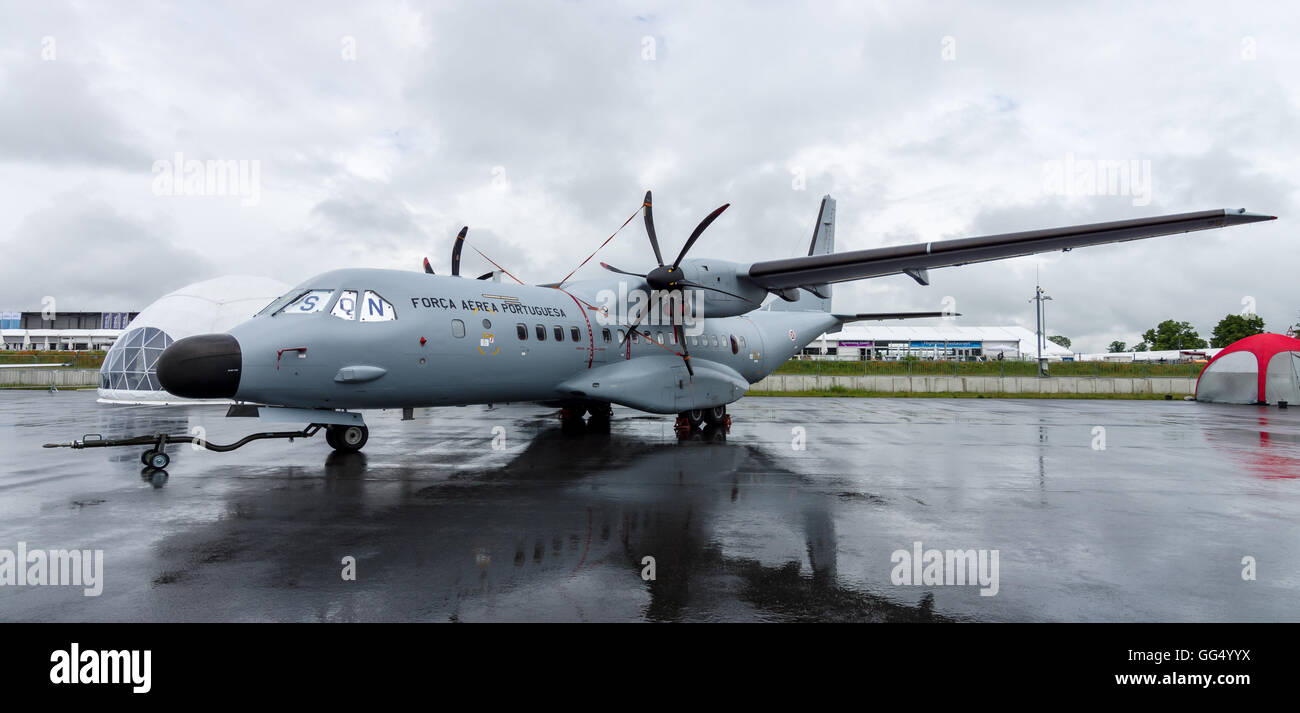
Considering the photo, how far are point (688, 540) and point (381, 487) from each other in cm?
476

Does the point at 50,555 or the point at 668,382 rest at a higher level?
the point at 668,382

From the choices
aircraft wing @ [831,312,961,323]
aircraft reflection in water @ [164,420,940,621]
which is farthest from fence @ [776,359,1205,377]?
aircraft reflection in water @ [164,420,940,621]

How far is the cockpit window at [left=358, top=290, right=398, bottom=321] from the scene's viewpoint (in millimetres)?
10148

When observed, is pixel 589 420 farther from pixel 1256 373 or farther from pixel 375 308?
pixel 1256 373

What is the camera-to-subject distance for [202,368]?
28.0ft

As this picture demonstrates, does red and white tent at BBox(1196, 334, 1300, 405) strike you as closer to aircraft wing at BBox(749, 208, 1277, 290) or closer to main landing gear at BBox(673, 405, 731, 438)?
aircraft wing at BBox(749, 208, 1277, 290)

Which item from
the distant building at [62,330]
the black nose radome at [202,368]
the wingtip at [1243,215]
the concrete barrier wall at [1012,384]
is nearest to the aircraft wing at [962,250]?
the wingtip at [1243,215]

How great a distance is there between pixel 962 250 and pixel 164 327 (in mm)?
28915

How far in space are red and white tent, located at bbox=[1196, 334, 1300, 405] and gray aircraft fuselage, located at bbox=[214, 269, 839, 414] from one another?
25818 millimetres

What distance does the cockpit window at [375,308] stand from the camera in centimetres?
1015

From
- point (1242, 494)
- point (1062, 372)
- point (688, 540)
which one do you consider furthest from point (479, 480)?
point (1062, 372)

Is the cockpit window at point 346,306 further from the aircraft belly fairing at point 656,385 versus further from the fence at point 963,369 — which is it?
the fence at point 963,369

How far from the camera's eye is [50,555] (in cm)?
527
